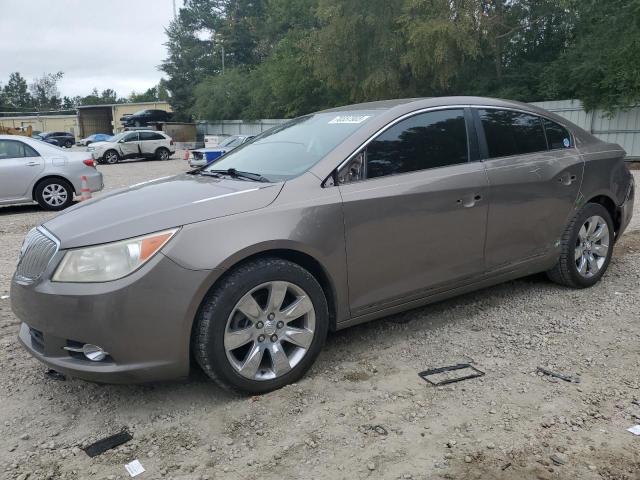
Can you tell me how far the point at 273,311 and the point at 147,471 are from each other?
100cm

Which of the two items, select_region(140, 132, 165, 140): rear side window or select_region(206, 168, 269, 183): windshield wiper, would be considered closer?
select_region(206, 168, 269, 183): windshield wiper

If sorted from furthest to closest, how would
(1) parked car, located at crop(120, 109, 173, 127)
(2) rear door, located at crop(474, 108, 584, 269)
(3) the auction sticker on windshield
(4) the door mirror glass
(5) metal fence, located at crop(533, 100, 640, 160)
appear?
(1) parked car, located at crop(120, 109, 173, 127) < (5) metal fence, located at crop(533, 100, 640, 160) < (2) rear door, located at crop(474, 108, 584, 269) < (3) the auction sticker on windshield < (4) the door mirror glass

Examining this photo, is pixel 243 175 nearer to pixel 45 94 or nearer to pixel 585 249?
pixel 585 249

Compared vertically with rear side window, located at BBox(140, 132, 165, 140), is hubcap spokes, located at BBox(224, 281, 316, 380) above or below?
below

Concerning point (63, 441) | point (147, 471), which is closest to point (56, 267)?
point (63, 441)

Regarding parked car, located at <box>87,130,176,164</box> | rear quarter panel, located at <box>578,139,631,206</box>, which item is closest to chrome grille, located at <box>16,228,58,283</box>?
rear quarter panel, located at <box>578,139,631,206</box>

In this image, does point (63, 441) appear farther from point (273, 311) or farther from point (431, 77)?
point (431, 77)

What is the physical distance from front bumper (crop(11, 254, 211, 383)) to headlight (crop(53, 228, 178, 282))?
4 centimetres

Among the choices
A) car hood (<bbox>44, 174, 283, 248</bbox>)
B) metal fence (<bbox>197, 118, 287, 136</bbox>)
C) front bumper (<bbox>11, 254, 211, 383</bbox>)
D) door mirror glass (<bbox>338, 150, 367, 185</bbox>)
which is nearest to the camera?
front bumper (<bbox>11, 254, 211, 383</bbox>)

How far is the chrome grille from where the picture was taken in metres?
2.85

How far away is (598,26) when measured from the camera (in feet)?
66.6

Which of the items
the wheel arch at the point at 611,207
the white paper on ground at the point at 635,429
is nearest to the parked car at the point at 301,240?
the wheel arch at the point at 611,207

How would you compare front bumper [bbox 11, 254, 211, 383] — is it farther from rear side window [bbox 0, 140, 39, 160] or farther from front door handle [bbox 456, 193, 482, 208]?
rear side window [bbox 0, 140, 39, 160]

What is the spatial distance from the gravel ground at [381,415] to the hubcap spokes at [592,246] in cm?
69
